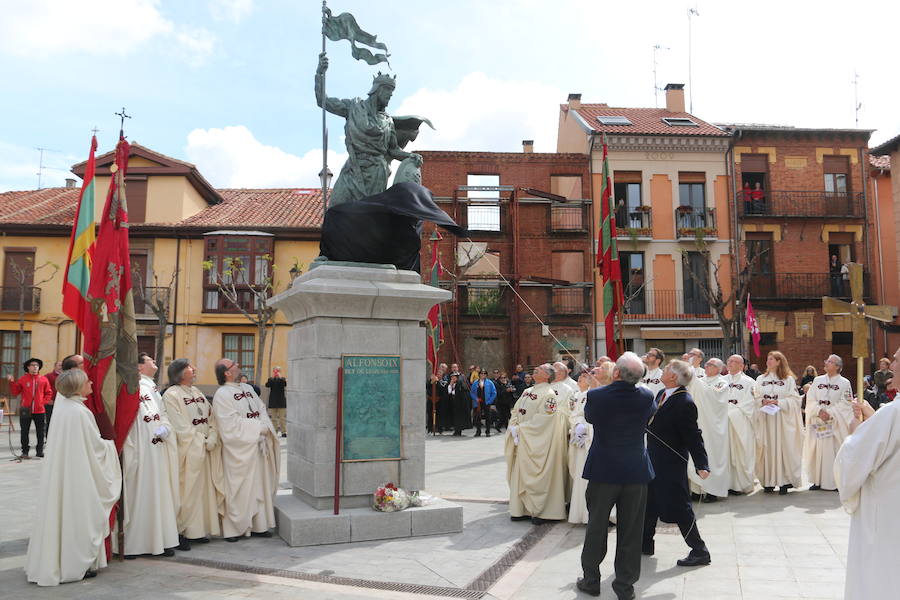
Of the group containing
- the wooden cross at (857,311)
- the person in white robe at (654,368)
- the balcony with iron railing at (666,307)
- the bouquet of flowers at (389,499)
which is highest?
the balcony with iron railing at (666,307)

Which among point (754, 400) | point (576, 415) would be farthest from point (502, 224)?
point (576, 415)

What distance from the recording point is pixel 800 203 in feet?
93.6

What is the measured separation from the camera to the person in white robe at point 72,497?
5.43 metres

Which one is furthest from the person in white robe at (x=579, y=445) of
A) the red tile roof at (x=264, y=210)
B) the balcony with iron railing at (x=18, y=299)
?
the balcony with iron railing at (x=18, y=299)

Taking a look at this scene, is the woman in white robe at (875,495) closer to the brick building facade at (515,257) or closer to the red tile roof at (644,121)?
the brick building facade at (515,257)

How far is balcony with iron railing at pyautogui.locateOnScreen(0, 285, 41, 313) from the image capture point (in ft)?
88.6

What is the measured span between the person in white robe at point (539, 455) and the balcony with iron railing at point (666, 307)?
20113 millimetres

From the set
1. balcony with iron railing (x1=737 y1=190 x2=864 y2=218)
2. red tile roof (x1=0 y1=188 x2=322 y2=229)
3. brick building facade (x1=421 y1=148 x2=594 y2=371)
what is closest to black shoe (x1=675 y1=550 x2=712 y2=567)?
brick building facade (x1=421 y1=148 x2=594 y2=371)

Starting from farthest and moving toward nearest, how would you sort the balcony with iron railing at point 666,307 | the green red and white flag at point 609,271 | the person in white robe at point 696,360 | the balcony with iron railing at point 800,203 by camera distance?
the balcony with iron railing at point 800,203, the balcony with iron railing at point 666,307, the green red and white flag at point 609,271, the person in white robe at point 696,360

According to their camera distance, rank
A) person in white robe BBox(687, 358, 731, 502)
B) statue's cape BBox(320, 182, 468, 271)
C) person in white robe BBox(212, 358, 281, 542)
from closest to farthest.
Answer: person in white robe BBox(212, 358, 281, 542) → statue's cape BBox(320, 182, 468, 271) → person in white robe BBox(687, 358, 731, 502)

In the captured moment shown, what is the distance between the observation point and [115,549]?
6.12 m

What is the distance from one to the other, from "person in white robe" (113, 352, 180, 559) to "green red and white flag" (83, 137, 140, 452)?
0.17 metres

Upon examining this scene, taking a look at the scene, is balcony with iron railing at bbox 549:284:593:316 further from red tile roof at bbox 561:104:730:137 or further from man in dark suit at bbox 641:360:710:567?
man in dark suit at bbox 641:360:710:567

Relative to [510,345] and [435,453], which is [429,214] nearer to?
[435,453]
